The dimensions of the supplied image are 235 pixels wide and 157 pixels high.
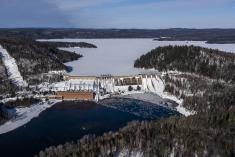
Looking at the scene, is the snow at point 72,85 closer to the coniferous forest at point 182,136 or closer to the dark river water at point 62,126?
the dark river water at point 62,126

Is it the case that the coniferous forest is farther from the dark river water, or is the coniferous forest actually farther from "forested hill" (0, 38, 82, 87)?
"forested hill" (0, 38, 82, 87)

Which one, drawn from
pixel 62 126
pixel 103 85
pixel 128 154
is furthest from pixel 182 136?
pixel 103 85

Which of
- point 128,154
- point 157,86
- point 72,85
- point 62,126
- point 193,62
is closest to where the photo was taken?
point 128,154

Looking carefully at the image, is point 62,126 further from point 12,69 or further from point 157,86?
point 12,69

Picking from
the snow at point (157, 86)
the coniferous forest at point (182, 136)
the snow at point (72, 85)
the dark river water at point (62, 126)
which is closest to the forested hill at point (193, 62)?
the snow at point (157, 86)

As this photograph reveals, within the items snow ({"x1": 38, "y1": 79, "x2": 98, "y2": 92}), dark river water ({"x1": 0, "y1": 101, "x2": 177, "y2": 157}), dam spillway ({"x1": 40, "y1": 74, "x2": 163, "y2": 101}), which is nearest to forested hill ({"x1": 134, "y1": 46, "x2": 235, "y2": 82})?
dam spillway ({"x1": 40, "y1": 74, "x2": 163, "y2": 101})

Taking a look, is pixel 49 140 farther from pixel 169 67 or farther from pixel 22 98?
pixel 169 67

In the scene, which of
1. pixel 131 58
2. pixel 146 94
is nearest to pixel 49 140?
pixel 146 94
